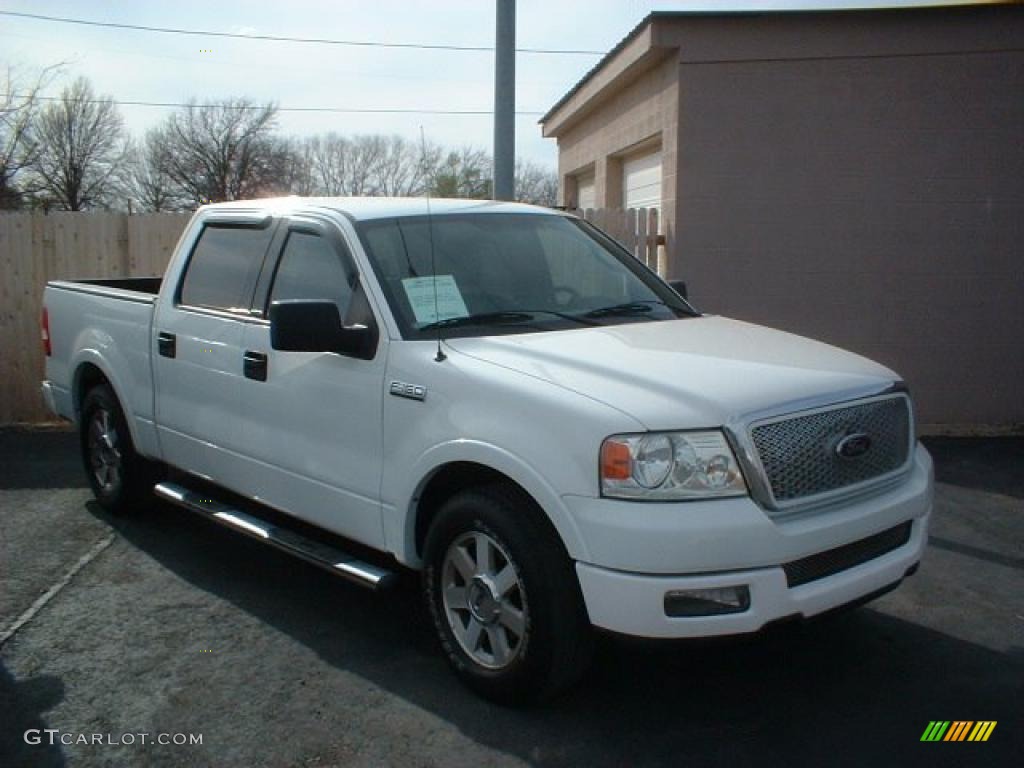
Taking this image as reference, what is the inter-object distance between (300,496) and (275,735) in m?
1.22

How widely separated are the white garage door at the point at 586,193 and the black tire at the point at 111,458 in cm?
866

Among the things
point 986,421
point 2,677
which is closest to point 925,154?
point 986,421

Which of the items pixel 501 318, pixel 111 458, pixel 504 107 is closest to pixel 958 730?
pixel 501 318

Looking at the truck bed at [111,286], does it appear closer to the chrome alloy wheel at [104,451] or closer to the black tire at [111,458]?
the black tire at [111,458]

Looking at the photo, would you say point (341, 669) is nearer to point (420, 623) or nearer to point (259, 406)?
point (420, 623)

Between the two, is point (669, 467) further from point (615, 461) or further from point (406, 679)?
point (406, 679)

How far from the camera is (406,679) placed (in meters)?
4.12

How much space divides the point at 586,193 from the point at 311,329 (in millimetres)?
11371

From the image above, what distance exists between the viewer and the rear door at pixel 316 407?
13.8 feet

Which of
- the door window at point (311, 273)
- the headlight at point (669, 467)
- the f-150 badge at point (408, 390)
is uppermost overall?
the door window at point (311, 273)

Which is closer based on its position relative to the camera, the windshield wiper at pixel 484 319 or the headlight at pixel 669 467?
the headlight at pixel 669 467

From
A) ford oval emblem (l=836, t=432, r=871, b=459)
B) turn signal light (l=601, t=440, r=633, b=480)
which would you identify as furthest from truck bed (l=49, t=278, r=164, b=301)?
ford oval emblem (l=836, t=432, r=871, b=459)

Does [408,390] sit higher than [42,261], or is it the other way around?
[42,261]

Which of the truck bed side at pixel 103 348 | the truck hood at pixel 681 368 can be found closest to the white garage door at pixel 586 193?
the truck bed side at pixel 103 348
